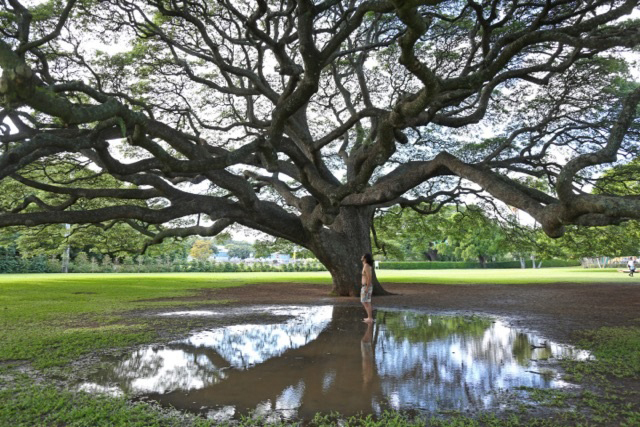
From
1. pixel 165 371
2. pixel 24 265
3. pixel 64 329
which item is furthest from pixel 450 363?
pixel 24 265

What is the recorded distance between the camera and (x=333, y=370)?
518 cm

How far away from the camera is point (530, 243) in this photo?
66.6 feet

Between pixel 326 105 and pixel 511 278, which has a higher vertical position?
pixel 326 105

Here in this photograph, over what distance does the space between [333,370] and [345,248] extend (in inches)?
387

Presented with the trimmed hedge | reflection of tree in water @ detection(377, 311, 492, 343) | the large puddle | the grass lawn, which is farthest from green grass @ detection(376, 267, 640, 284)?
the trimmed hedge

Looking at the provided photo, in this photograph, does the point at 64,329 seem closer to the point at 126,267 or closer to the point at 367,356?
the point at 367,356

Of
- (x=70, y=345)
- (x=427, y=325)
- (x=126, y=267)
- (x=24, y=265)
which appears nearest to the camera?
(x=70, y=345)

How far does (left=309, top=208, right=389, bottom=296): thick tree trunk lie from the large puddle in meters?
6.51

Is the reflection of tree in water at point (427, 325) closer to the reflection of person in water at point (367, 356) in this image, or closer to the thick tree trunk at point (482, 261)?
the reflection of person in water at point (367, 356)

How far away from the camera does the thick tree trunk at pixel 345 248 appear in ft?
48.4

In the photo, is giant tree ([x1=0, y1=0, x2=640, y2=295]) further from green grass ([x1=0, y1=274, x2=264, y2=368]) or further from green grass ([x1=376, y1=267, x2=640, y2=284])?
green grass ([x1=376, y1=267, x2=640, y2=284])

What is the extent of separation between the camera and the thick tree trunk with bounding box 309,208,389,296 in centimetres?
1475

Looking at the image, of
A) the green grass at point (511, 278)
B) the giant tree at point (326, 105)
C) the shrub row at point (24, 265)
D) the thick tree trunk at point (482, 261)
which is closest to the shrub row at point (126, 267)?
the shrub row at point (24, 265)

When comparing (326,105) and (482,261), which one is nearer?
(326,105)
